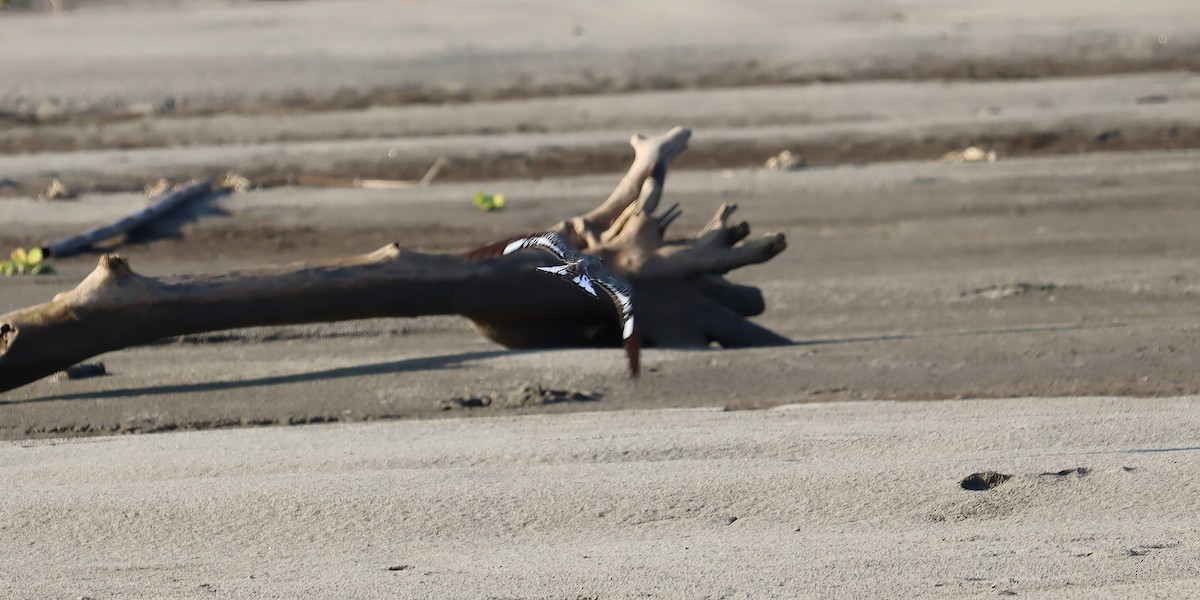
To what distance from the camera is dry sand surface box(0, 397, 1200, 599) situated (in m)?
4.32

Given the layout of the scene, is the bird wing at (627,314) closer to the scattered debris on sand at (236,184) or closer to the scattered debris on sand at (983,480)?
the scattered debris on sand at (983,480)

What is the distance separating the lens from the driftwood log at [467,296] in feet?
21.7

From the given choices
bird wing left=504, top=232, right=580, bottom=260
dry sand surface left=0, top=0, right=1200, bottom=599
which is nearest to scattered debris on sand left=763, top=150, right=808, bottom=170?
dry sand surface left=0, top=0, right=1200, bottom=599

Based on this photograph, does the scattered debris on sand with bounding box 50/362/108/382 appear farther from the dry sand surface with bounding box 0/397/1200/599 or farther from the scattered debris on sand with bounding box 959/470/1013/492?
the scattered debris on sand with bounding box 959/470/1013/492

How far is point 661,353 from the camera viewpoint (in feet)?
23.4

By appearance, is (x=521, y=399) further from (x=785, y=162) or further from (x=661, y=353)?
(x=785, y=162)

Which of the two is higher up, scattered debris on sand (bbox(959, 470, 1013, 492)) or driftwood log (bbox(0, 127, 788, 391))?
driftwood log (bbox(0, 127, 788, 391))

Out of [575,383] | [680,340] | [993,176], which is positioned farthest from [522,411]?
[993,176]

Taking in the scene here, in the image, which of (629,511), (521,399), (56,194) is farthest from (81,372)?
(56,194)

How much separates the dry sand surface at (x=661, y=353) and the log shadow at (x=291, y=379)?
0.04 metres

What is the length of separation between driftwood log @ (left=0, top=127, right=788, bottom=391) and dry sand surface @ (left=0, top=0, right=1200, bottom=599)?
287 mm

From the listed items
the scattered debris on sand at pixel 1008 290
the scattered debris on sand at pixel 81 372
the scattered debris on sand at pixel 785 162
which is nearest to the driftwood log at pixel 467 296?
the scattered debris on sand at pixel 81 372

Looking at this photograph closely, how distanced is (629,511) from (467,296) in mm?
2480

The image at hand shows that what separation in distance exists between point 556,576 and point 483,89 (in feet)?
43.6
